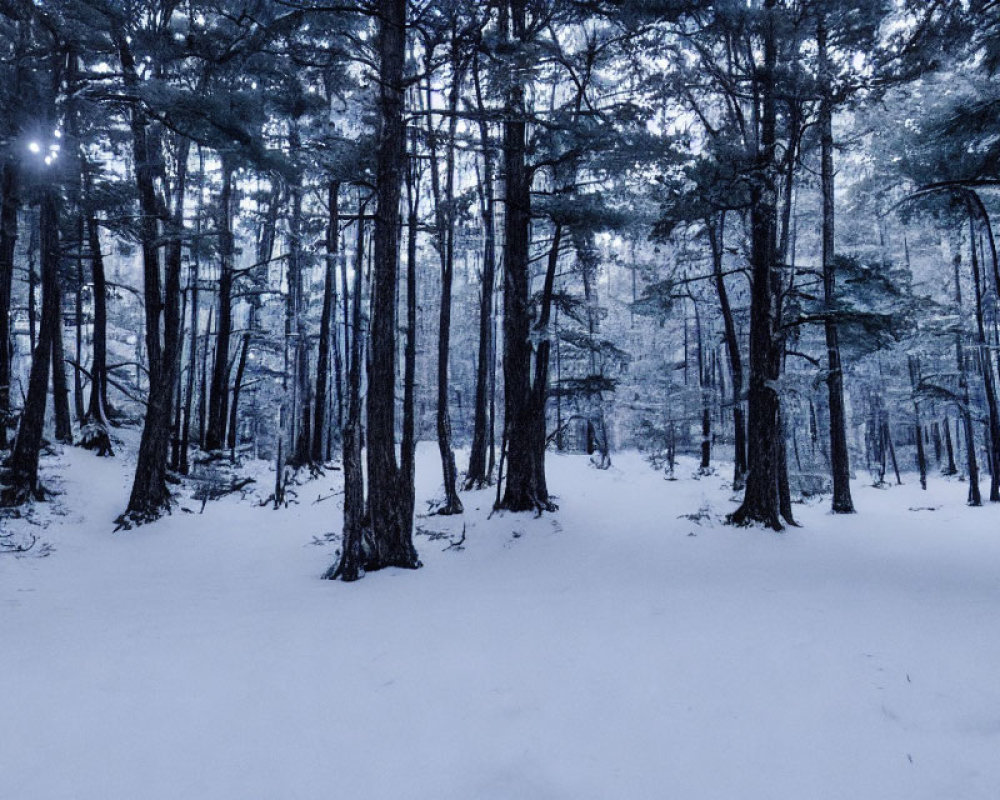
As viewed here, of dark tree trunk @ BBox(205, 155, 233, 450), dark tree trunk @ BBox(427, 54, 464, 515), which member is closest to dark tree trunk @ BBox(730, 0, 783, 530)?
dark tree trunk @ BBox(427, 54, 464, 515)

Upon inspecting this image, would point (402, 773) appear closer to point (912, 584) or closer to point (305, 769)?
point (305, 769)

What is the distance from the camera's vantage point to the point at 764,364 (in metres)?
9.05

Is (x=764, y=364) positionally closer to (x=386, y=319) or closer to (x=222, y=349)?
(x=386, y=319)

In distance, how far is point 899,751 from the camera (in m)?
2.66

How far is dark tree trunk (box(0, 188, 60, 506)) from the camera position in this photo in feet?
30.1

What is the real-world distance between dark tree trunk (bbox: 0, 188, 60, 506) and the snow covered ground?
242 centimetres

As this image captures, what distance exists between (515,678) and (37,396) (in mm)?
10030

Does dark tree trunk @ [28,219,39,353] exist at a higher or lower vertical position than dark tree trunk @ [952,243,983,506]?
higher

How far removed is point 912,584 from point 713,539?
9.01ft

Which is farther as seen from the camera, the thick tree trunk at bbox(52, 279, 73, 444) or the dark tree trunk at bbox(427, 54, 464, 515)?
the thick tree trunk at bbox(52, 279, 73, 444)

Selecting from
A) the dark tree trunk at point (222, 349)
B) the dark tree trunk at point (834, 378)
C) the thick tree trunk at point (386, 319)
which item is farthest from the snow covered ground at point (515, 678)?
the dark tree trunk at point (222, 349)

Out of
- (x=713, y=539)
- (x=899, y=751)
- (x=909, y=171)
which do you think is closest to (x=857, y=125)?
(x=909, y=171)

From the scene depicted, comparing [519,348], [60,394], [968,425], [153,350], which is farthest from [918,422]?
[60,394]

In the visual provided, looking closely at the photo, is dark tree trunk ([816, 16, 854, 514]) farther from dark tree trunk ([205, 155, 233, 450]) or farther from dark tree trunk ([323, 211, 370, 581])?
dark tree trunk ([205, 155, 233, 450])
